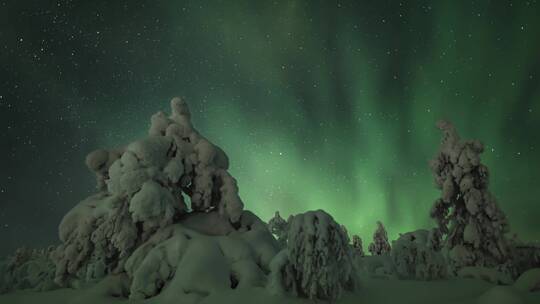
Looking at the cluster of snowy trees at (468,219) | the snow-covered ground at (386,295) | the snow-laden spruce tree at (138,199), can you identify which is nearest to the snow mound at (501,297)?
the snow-covered ground at (386,295)

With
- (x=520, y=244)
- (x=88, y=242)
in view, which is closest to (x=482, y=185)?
(x=520, y=244)

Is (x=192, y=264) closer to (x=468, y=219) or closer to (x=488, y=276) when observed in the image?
(x=488, y=276)

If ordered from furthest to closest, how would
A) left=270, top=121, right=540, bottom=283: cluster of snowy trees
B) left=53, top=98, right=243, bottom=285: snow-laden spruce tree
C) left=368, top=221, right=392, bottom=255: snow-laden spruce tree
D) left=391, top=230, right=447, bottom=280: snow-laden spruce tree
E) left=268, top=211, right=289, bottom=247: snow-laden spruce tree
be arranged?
left=368, top=221, right=392, bottom=255: snow-laden spruce tree, left=268, top=211, right=289, bottom=247: snow-laden spruce tree, left=270, top=121, right=540, bottom=283: cluster of snowy trees, left=391, top=230, right=447, bottom=280: snow-laden spruce tree, left=53, top=98, right=243, bottom=285: snow-laden spruce tree

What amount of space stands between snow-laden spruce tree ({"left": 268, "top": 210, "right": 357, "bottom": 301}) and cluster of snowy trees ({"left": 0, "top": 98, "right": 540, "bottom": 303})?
0.8 inches

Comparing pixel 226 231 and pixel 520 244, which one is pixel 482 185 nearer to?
pixel 520 244

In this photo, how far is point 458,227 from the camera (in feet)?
56.5

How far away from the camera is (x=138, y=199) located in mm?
9562

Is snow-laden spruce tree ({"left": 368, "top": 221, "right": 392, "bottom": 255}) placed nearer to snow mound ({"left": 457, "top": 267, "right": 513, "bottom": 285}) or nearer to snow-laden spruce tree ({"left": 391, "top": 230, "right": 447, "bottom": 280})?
snow mound ({"left": 457, "top": 267, "right": 513, "bottom": 285})

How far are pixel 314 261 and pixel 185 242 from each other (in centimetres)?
394

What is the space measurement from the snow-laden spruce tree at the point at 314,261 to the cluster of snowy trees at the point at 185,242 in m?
0.02

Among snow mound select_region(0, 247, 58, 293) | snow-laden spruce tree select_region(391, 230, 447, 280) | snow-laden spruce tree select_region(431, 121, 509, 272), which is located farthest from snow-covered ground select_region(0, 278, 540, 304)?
snow-laden spruce tree select_region(431, 121, 509, 272)

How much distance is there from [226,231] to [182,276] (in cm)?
297

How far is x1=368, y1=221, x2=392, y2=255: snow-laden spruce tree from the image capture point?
36250 millimetres

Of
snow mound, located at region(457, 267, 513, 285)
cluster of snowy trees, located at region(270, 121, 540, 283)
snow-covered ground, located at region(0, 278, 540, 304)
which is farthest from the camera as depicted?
cluster of snowy trees, located at region(270, 121, 540, 283)
